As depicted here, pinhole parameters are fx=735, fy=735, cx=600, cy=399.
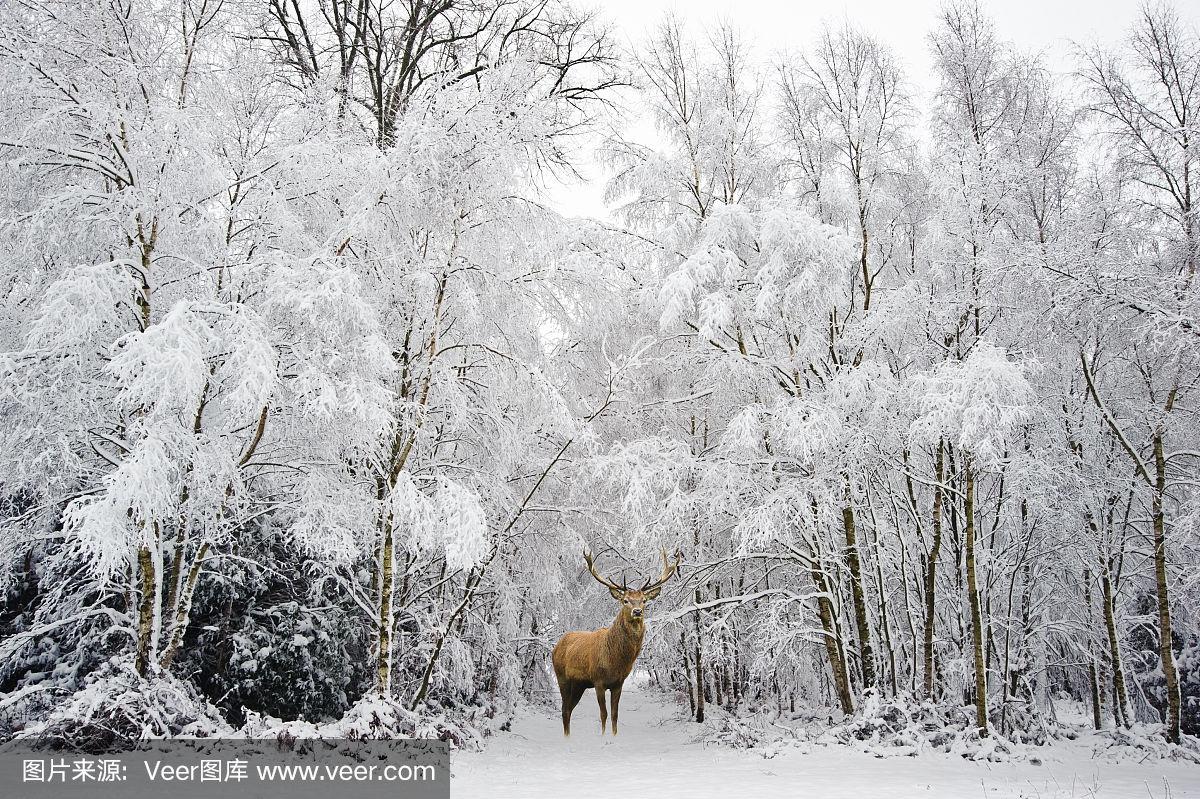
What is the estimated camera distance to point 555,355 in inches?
405

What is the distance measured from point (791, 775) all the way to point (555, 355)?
594cm

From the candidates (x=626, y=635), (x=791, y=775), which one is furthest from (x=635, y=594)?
(x=791, y=775)

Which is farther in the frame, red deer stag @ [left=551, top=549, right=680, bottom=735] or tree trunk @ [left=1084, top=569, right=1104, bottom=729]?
tree trunk @ [left=1084, top=569, right=1104, bottom=729]

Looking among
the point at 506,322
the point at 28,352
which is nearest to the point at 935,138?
the point at 506,322

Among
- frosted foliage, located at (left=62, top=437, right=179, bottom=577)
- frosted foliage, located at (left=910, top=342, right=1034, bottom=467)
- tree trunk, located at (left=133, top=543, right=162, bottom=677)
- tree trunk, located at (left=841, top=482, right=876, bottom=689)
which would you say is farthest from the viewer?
tree trunk, located at (left=841, top=482, right=876, bottom=689)

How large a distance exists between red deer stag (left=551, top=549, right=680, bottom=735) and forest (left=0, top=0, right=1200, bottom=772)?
704 millimetres

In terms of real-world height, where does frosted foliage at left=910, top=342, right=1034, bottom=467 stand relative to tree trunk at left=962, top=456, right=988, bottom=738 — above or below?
above

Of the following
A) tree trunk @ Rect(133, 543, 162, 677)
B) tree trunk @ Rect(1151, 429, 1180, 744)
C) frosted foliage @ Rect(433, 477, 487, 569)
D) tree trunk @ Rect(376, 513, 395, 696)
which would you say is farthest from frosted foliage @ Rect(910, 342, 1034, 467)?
tree trunk @ Rect(133, 543, 162, 677)

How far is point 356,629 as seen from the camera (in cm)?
869

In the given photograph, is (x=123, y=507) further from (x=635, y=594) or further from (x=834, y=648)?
(x=834, y=648)

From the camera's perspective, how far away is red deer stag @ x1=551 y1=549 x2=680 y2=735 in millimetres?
8375

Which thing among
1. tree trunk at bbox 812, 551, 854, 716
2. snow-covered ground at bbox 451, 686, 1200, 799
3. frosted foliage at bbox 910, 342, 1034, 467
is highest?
frosted foliage at bbox 910, 342, 1034, 467

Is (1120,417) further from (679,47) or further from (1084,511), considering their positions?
(679,47)

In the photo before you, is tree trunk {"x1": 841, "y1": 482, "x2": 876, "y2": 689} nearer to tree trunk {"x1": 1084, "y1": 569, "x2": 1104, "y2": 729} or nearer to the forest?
the forest
